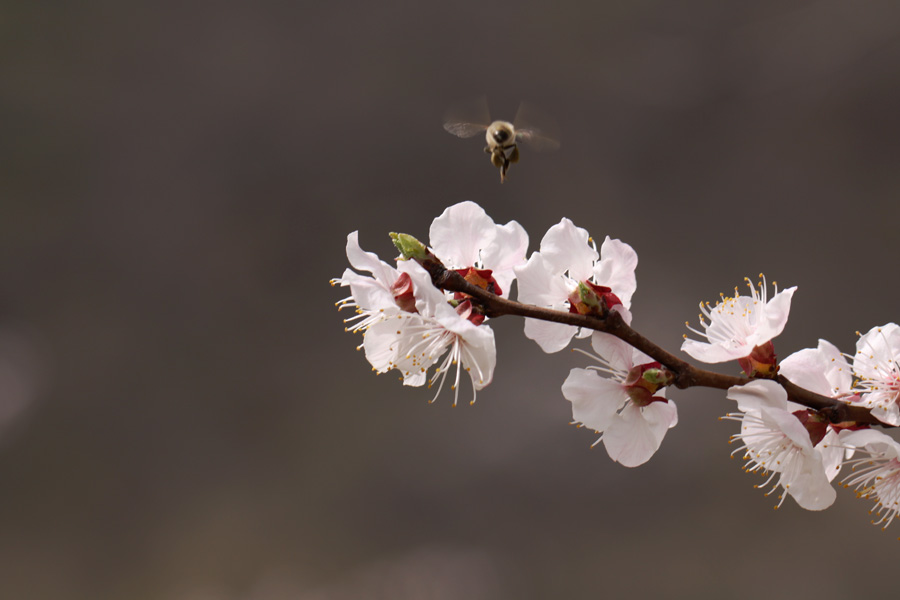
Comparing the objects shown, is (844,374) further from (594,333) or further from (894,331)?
(594,333)

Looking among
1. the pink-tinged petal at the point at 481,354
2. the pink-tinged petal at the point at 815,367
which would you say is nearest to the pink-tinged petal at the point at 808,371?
the pink-tinged petal at the point at 815,367

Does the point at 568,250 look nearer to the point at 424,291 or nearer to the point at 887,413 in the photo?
the point at 424,291

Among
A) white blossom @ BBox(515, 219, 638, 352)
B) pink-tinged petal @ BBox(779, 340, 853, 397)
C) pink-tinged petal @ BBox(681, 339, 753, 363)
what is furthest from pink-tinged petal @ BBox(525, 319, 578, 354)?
pink-tinged petal @ BBox(779, 340, 853, 397)

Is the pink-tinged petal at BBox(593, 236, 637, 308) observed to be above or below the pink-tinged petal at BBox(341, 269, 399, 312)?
above

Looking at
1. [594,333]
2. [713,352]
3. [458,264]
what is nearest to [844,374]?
[713,352]

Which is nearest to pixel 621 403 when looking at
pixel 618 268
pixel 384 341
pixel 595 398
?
pixel 595 398

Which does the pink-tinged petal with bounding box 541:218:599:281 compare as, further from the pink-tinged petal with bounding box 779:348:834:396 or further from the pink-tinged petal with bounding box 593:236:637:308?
the pink-tinged petal with bounding box 779:348:834:396

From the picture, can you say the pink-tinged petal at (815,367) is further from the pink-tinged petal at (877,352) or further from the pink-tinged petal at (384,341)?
the pink-tinged petal at (384,341)
